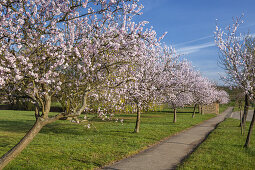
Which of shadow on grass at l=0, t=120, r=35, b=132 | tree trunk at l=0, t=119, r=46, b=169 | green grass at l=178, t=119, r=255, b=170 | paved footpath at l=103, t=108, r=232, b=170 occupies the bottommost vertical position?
shadow on grass at l=0, t=120, r=35, b=132

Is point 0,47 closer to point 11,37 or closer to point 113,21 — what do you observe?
point 11,37

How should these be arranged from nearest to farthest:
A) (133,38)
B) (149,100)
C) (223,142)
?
(133,38) → (223,142) → (149,100)

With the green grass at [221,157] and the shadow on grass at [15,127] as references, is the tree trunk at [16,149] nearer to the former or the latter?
the green grass at [221,157]

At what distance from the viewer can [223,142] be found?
13.4m

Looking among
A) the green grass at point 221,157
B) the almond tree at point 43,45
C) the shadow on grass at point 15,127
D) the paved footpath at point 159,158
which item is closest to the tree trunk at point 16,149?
the almond tree at point 43,45

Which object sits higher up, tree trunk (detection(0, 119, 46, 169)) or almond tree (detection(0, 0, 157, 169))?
almond tree (detection(0, 0, 157, 169))

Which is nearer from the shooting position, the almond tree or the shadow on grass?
Answer: the almond tree

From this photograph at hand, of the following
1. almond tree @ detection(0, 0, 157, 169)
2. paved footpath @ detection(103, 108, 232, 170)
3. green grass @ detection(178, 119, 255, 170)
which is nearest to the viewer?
almond tree @ detection(0, 0, 157, 169)

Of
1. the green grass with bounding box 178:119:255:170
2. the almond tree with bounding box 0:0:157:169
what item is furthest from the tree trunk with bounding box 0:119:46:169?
the green grass with bounding box 178:119:255:170

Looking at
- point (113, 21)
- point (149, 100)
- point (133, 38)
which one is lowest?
point (149, 100)

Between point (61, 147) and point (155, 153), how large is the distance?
4.78 meters

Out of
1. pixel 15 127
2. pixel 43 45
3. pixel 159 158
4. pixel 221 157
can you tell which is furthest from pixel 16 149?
pixel 15 127

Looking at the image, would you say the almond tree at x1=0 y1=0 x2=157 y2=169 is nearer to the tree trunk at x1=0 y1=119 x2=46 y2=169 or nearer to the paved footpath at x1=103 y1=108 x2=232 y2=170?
the tree trunk at x1=0 y1=119 x2=46 y2=169

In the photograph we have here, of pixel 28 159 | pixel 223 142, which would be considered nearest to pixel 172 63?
pixel 223 142
